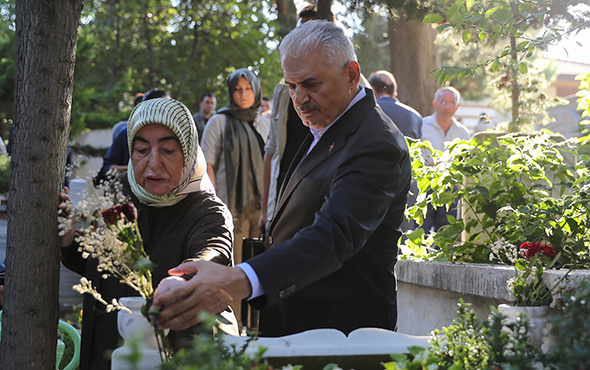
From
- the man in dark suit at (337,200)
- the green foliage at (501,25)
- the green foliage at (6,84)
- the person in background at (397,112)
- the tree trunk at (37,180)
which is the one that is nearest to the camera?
the man in dark suit at (337,200)

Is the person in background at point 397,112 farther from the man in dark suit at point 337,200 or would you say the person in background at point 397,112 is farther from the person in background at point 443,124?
the man in dark suit at point 337,200

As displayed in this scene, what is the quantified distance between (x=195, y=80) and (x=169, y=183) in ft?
75.5

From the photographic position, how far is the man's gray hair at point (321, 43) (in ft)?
9.49

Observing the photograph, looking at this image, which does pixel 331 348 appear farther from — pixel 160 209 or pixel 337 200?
pixel 160 209

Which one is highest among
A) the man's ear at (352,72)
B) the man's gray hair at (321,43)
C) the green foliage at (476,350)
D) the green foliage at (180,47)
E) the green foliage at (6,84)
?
the green foliage at (180,47)

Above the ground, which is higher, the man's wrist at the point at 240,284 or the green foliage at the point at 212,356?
the man's wrist at the point at 240,284

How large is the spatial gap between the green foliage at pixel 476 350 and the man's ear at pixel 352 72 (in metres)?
1.13

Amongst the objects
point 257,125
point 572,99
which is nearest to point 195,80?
point 572,99

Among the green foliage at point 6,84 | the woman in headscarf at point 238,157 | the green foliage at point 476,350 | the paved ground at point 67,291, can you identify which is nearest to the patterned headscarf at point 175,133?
the green foliage at point 476,350

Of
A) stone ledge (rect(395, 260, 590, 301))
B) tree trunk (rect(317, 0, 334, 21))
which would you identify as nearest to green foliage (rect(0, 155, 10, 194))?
tree trunk (rect(317, 0, 334, 21))

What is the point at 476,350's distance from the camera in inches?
83.5

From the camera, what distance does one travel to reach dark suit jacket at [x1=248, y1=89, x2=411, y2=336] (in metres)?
2.45

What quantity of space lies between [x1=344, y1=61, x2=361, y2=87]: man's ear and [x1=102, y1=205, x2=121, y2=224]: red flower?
4.07 feet

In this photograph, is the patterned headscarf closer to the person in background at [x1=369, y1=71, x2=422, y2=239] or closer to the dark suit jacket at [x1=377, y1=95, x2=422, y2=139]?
the person in background at [x1=369, y1=71, x2=422, y2=239]
